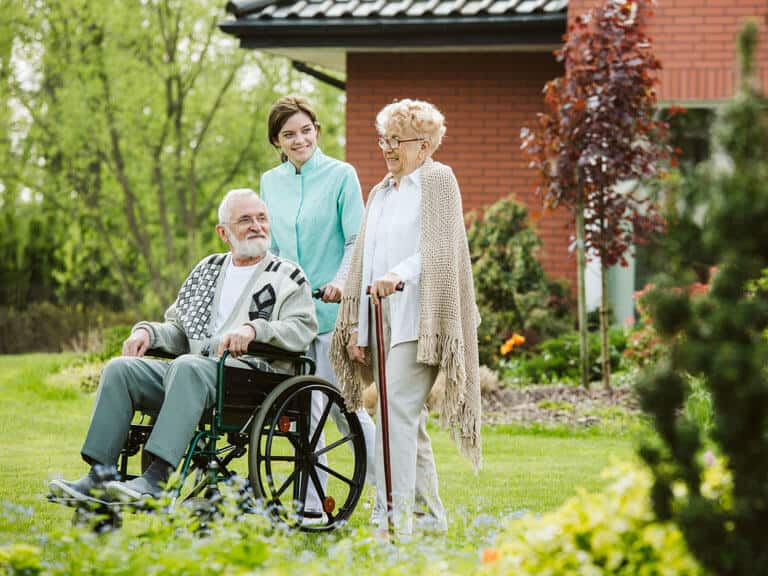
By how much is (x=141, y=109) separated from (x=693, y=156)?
28.4 feet

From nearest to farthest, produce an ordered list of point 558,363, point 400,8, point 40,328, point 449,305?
point 449,305, point 558,363, point 400,8, point 40,328

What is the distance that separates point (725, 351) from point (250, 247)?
8.60 feet

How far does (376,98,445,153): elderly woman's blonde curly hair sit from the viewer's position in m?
4.39

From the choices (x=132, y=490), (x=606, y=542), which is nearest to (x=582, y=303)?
(x=132, y=490)

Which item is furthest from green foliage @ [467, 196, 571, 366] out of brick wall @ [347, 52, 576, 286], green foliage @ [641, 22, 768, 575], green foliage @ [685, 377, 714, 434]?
green foliage @ [641, 22, 768, 575]

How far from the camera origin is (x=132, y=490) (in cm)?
407

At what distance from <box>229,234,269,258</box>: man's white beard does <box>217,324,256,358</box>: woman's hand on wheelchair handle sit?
1.49ft

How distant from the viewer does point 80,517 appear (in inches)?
166

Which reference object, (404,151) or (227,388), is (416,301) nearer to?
(404,151)

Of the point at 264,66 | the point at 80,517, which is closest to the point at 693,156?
the point at 80,517

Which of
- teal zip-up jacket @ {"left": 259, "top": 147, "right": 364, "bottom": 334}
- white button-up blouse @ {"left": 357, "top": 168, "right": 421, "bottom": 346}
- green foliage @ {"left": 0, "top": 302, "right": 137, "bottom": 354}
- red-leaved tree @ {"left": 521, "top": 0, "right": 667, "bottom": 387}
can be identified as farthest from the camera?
green foliage @ {"left": 0, "top": 302, "right": 137, "bottom": 354}

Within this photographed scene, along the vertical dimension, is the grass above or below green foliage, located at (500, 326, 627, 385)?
below

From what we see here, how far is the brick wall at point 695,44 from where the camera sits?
966 cm

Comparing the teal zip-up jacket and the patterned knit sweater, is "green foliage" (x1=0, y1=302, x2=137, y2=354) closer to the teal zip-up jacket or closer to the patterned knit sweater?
the teal zip-up jacket
